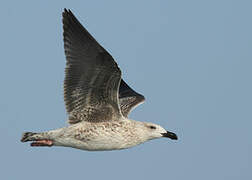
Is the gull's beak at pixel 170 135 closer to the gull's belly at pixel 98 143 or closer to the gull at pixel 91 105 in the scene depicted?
the gull at pixel 91 105

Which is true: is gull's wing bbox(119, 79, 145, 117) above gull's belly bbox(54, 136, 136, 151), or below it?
above

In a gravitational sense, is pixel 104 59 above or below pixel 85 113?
above

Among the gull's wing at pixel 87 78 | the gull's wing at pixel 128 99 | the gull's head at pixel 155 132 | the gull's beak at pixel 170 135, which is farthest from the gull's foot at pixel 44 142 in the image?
the gull's beak at pixel 170 135

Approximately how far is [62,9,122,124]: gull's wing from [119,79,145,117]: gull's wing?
6.96 ft

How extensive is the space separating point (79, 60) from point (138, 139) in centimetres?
283

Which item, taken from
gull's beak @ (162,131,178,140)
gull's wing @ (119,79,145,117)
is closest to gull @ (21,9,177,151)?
gull's beak @ (162,131,178,140)

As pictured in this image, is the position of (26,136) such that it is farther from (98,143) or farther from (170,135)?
(170,135)

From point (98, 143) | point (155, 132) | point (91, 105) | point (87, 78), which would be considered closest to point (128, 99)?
point (155, 132)

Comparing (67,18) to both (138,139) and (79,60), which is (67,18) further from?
(138,139)

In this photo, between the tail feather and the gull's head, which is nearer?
the gull's head

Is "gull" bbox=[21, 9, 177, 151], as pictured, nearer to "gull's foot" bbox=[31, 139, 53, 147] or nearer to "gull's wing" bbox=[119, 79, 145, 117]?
"gull's foot" bbox=[31, 139, 53, 147]

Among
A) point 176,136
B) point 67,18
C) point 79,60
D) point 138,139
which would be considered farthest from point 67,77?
point 176,136

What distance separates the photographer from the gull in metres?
14.5

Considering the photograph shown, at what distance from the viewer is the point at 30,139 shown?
16.0 m
